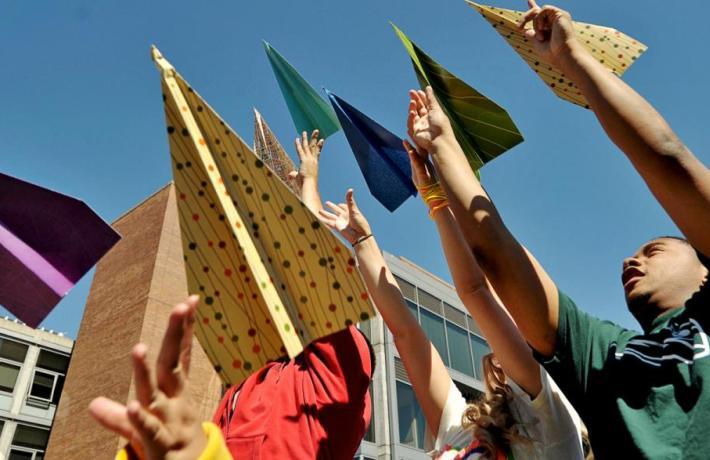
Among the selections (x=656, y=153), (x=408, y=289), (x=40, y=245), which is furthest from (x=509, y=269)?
(x=408, y=289)

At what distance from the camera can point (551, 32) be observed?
177 centimetres

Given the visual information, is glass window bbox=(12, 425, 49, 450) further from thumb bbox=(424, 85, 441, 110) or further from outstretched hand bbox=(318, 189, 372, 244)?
thumb bbox=(424, 85, 441, 110)

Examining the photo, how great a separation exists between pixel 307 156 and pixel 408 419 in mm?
13293

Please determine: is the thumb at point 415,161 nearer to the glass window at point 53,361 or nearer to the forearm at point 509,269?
the forearm at point 509,269

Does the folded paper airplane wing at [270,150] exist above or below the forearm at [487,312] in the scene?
above

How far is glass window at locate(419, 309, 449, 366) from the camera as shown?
1692 centimetres

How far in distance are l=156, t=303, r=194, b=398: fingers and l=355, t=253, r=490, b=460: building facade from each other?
13.6m

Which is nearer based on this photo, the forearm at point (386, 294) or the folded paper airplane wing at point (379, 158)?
the forearm at point (386, 294)

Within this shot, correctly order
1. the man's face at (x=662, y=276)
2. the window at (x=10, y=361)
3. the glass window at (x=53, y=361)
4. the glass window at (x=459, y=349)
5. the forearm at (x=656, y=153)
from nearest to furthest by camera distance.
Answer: the forearm at (x=656, y=153) < the man's face at (x=662, y=276) < the glass window at (x=459, y=349) < the window at (x=10, y=361) < the glass window at (x=53, y=361)

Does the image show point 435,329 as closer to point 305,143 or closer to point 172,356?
point 305,143

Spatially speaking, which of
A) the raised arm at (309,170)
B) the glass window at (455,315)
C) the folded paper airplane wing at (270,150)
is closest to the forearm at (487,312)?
the raised arm at (309,170)

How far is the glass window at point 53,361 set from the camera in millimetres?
22781

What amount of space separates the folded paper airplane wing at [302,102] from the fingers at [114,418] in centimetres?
249

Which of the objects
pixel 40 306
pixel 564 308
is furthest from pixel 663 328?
pixel 40 306
